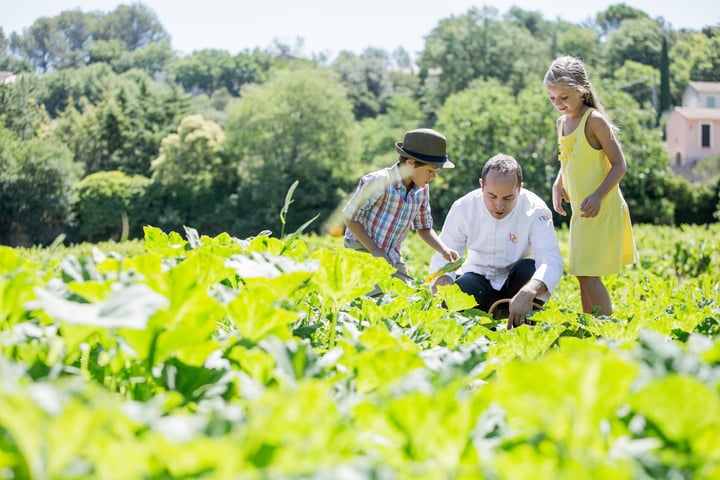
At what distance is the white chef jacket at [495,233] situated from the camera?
13.2 ft

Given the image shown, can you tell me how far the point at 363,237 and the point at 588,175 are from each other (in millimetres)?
1428

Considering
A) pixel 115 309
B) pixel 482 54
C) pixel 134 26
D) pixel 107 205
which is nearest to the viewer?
pixel 115 309

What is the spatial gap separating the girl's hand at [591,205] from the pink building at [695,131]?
4440cm

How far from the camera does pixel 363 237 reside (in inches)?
178

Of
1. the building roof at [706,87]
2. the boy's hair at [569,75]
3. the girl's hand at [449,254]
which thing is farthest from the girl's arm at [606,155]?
the building roof at [706,87]

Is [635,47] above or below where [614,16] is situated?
below

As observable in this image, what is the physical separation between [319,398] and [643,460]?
0.35 meters

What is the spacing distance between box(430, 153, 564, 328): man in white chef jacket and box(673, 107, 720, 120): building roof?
47.2 m

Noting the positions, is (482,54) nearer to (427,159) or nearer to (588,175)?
(427,159)

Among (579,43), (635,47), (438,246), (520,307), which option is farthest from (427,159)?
(635,47)

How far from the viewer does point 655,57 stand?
205 feet

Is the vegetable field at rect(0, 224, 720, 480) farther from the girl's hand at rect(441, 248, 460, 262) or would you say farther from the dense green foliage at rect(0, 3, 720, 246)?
the dense green foliage at rect(0, 3, 720, 246)

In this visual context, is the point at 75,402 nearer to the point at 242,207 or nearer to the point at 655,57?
the point at 242,207

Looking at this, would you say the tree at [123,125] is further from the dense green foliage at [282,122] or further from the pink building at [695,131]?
the pink building at [695,131]
